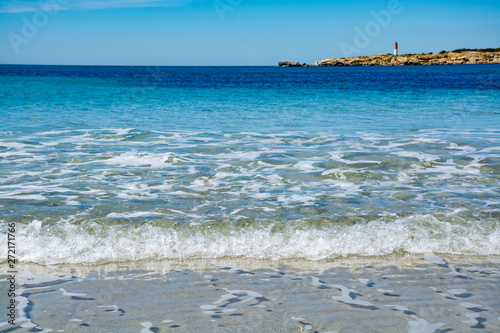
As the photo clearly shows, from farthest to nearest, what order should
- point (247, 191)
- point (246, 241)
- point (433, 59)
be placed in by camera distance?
point (433, 59)
point (247, 191)
point (246, 241)

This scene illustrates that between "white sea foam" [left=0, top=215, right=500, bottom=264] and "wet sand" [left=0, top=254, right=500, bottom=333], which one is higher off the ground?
"white sea foam" [left=0, top=215, right=500, bottom=264]

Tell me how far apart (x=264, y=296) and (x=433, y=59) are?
7047 inches

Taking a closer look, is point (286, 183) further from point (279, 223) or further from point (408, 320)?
point (408, 320)

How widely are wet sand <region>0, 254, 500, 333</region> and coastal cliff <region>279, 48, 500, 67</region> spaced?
573 feet

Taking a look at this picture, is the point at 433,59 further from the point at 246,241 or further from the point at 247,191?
the point at 246,241

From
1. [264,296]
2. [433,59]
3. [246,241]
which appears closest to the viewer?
[264,296]

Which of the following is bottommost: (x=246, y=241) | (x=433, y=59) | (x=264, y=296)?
(x=264, y=296)

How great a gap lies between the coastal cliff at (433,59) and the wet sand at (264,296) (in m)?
175

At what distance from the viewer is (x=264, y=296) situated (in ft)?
13.1

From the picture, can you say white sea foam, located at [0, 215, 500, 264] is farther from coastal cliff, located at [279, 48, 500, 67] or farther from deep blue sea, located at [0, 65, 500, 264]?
coastal cliff, located at [279, 48, 500, 67]

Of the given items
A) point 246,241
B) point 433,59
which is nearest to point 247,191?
point 246,241

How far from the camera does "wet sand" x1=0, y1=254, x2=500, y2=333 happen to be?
11.5 feet

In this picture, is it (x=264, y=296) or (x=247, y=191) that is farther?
(x=247, y=191)

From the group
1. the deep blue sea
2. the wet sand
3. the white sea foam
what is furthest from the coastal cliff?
the wet sand
